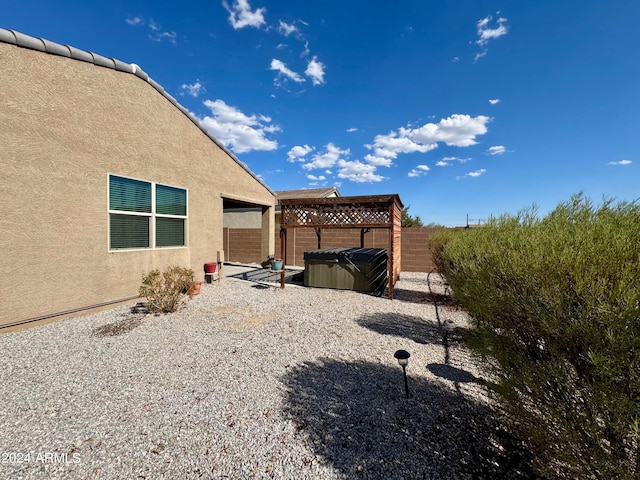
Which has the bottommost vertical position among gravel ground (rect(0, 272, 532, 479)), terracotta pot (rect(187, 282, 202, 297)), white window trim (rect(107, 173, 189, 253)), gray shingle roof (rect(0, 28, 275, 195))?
gravel ground (rect(0, 272, 532, 479))

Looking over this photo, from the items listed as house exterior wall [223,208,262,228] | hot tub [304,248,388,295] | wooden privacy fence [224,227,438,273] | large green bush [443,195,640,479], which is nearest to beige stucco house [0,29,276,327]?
hot tub [304,248,388,295]

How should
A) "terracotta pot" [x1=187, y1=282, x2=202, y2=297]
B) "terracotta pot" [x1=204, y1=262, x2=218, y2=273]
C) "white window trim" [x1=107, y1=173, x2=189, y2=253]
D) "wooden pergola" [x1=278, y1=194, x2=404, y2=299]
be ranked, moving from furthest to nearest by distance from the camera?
1. "terracotta pot" [x1=204, y1=262, x2=218, y2=273]
2. "wooden pergola" [x1=278, y1=194, x2=404, y2=299]
3. "terracotta pot" [x1=187, y1=282, x2=202, y2=297]
4. "white window trim" [x1=107, y1=173, x2=189, y2=253]

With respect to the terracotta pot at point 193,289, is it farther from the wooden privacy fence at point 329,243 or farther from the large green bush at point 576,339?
the large green bush at point 576,339

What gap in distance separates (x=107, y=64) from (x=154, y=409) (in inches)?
272

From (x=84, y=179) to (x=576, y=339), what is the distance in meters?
7.51

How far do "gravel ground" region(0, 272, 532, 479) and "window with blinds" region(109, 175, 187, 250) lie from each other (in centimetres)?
202

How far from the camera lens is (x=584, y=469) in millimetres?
1411

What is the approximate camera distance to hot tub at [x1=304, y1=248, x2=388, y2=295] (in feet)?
27.2

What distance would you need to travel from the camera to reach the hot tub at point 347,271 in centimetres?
830

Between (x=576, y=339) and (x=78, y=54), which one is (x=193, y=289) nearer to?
(x=78, y=54)

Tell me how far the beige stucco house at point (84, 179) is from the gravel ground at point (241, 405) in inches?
36.9

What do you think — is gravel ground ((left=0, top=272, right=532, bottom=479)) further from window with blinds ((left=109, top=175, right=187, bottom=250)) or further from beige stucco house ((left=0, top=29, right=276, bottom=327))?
window with blinds ((left=109, top=175, right=187, bottom=250))

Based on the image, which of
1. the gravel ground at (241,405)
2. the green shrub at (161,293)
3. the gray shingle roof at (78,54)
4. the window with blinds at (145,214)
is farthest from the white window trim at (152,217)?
the gray shingle roof at (78,54)

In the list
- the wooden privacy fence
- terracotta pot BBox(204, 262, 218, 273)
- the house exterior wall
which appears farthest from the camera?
the house exterior wall
